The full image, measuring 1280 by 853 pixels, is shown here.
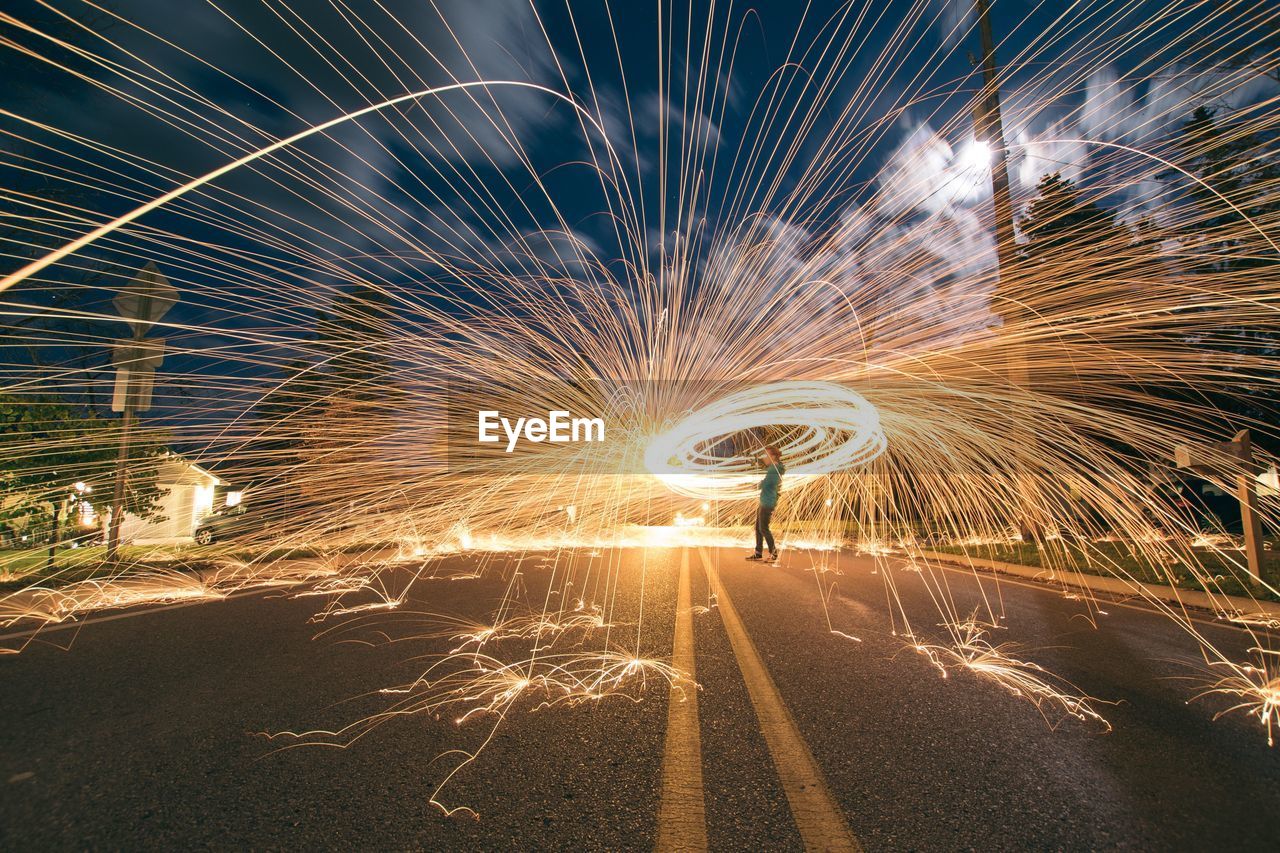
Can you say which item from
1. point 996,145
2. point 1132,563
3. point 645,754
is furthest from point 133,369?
point 1132,563

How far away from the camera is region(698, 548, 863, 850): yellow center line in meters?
1.93

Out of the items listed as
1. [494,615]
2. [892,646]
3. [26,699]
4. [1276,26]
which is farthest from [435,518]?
[1276,26]

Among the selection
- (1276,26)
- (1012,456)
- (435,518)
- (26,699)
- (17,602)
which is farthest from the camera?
(1276,26)

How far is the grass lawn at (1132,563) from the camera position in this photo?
7.18 metres

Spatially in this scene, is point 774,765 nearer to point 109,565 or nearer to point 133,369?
point 133,369

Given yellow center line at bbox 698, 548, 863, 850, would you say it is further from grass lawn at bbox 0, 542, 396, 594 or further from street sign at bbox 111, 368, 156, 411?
street sign at bbox 111, 368, 156, 411

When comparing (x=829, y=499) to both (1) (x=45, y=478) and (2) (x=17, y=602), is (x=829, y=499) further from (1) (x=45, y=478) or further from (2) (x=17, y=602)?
(1) (x=45, y=478)

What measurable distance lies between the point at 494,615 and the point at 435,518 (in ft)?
11.6

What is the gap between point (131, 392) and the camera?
24.1ft

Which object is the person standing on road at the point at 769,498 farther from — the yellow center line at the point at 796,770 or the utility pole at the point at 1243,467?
the yellow center line at the point at 796,770

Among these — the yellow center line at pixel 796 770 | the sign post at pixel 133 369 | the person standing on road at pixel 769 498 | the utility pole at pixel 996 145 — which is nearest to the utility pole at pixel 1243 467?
the utility pole at pixel 996 145

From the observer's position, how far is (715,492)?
12.4 metres

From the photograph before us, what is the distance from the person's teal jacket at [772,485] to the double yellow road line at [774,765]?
6.37 m

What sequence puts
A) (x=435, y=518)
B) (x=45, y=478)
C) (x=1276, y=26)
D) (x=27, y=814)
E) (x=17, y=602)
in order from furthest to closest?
(x=1276, y=26) → (x=45, y=478) → (x=435, y=518) → (x=17, y=602) → (x=27, y=814)
